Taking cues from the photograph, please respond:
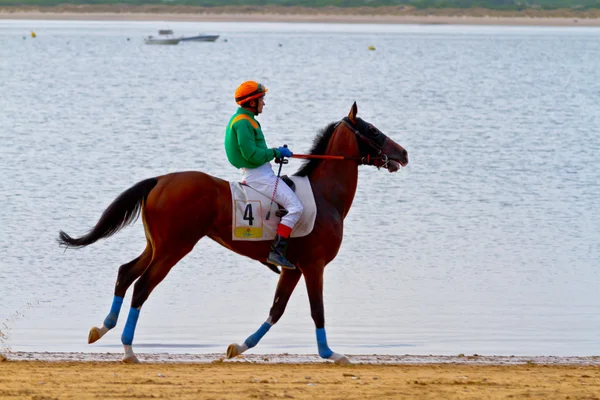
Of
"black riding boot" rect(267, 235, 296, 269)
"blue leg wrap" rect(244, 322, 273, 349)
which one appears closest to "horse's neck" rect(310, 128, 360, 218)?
"black riding boot" rect(267, 235, 296, 269)

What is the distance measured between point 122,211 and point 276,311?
1.45 m

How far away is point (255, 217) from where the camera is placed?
868 centimetres

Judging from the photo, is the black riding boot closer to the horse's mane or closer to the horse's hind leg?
the horse's mane

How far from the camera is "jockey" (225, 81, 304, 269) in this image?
8.59 metres

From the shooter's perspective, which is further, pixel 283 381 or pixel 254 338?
pixel 254 338

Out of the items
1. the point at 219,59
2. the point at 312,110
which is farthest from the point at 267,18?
the point at 312,110

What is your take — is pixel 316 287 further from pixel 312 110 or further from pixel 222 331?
pixel 312 110

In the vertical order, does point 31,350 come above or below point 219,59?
below

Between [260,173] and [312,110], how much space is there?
100 feet

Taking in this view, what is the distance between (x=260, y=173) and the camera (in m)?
8.77

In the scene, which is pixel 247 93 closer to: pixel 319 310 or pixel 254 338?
pixel 319 310

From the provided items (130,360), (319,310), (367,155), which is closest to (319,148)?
(367,155)

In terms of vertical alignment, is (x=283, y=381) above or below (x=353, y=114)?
below

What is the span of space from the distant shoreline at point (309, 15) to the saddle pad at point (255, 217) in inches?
4794
